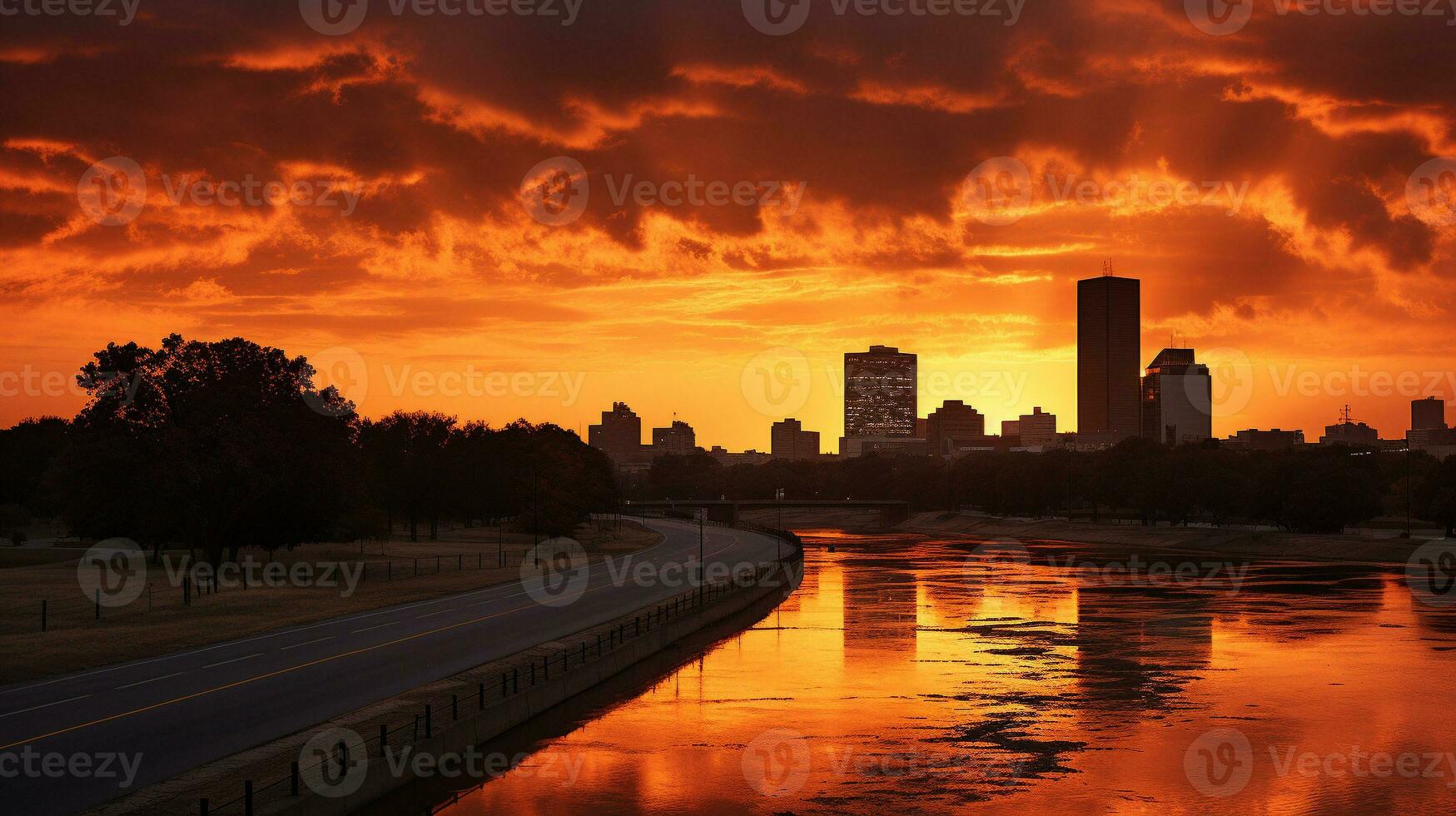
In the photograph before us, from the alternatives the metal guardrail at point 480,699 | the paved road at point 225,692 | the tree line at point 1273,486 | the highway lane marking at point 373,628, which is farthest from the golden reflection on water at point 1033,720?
the tree line at point 1273,486

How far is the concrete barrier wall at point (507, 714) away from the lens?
23.3 meters

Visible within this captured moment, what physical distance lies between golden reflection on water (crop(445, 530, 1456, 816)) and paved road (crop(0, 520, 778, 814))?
19.0 feet

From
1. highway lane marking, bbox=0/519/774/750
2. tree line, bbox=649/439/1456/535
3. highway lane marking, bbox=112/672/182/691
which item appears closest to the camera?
highway lane marking, bbox=0/519/774/750

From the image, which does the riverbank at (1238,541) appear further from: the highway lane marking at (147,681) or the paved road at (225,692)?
the highway lane marking at (147,681)

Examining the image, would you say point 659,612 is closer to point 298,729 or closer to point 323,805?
point 298,729

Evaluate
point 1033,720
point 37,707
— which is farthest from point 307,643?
point 1033,720

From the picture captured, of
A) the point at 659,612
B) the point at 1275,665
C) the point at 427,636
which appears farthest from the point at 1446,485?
the point at 427,636

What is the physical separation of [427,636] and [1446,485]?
369ft

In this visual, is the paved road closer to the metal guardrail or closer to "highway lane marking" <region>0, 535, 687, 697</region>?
"highway lane marking" <region>0, 535, 687, 697</region>

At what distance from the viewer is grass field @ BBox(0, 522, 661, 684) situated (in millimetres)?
43719

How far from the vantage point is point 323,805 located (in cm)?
2280

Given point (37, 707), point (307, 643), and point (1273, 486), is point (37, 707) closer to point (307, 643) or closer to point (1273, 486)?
point (307, 643)

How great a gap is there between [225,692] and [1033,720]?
75.1ft

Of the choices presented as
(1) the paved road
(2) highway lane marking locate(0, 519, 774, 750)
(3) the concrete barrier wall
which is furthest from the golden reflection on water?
(2) highway lane marking locate(0, 519, 774, 750)
